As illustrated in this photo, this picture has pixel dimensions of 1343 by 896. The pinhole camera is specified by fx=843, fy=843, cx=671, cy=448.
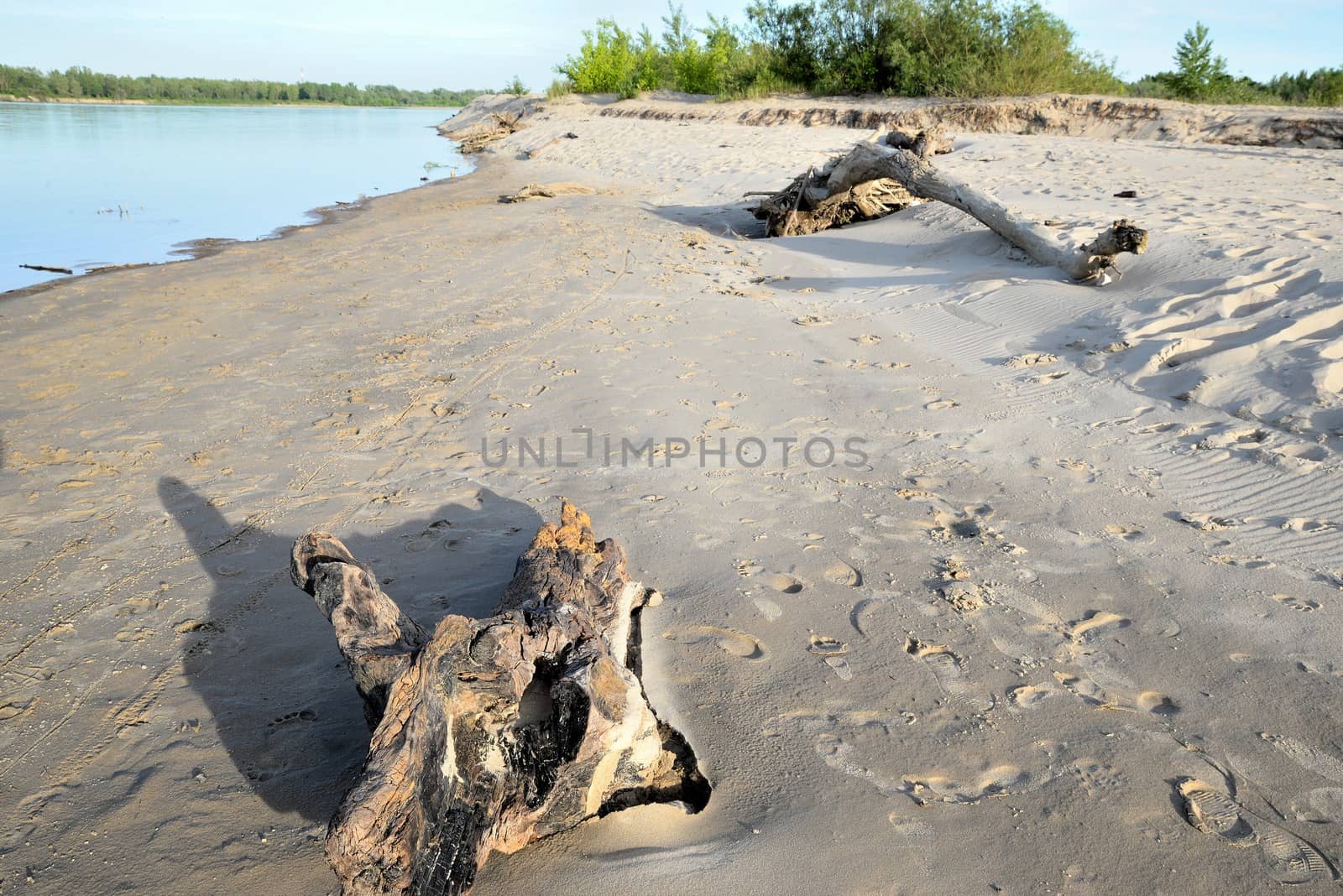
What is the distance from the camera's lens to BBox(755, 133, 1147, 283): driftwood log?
5.74 metres

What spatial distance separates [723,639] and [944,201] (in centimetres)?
611

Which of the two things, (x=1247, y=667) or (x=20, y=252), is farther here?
(x=20, y=252)

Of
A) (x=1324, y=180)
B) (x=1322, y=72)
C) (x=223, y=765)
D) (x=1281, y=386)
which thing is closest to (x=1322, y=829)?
(x=223, y=765)

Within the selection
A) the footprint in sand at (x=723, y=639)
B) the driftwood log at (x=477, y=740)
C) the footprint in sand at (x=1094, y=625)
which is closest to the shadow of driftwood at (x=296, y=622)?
the driftwood log at (x=477, y=740)

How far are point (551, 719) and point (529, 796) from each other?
0.54 feet

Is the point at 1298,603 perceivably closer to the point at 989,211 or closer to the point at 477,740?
the point at 477,740

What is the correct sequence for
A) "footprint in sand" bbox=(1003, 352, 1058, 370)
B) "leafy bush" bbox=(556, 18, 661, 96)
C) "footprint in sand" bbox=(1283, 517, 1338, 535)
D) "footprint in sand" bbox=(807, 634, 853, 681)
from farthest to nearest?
"leafy bush" bbox=(556, 18, 661, 96) → "footprint in sand" bbox=(1003, 352, 1058, 370) → "footprint in sand" bbox=(1283, 517, 1338, 535) → "footprint in sand" bbox=(807, 634, 853, 681)

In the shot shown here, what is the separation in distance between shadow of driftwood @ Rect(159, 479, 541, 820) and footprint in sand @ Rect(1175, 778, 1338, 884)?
1995 millimetres

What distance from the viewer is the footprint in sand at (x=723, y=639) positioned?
2.57 meters

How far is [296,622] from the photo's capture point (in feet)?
9.04

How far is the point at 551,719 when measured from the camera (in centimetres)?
192

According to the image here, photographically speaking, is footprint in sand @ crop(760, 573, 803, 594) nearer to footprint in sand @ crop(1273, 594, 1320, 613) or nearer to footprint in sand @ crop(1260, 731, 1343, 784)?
footprint in sand @ crop(1260, 731, 1343, 784)

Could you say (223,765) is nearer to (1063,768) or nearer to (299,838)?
(299,838)

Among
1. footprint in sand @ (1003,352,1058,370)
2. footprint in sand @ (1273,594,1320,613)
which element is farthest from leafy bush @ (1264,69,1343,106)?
footprint in sand @ (1273,594,1320,613)
